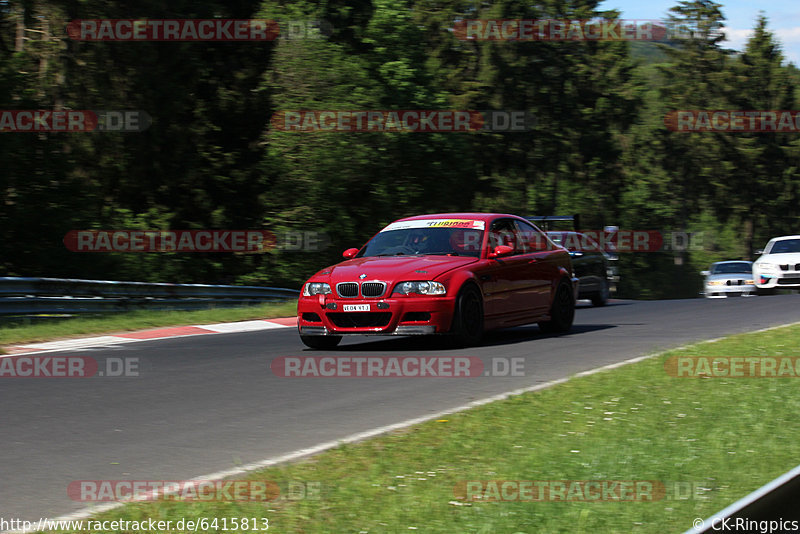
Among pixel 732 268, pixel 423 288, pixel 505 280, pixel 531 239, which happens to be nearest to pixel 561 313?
pixel 531 239

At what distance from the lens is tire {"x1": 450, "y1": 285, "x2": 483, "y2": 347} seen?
1120 centimetres

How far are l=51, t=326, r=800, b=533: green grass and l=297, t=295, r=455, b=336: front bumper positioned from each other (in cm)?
289

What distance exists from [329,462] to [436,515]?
1.21 metres

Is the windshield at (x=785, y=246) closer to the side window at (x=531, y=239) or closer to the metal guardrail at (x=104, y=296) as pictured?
the metal guardrail at (x=104, y=296)

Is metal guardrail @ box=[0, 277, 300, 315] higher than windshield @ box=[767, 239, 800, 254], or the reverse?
windshield @ box=[767, 239, 800, 254]

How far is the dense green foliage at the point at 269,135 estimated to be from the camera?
24.9m

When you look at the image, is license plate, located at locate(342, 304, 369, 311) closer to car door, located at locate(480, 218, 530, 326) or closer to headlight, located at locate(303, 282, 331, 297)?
headlight, located at locate(303, 282, 331, 297)

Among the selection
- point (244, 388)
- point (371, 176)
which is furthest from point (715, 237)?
point (244, 388)

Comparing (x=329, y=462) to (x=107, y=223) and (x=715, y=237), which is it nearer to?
(x=107, y=223)

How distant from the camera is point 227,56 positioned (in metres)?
34.3

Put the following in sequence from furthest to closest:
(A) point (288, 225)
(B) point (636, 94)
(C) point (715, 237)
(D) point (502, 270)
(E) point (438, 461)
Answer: (C) point (715, 237) → (B) point (636, 94) → (A) point (288, 225) → (D) point (502, 270) → (E) point (438, 461)

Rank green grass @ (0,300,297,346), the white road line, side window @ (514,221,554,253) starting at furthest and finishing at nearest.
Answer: green grass @ (0,300,297,346) → side window @ (514,221,554,253) → the white road line

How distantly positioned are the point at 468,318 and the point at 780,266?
1786 centimetres

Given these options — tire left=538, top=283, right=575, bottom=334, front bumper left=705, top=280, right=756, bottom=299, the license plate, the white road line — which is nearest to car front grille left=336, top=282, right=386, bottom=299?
the license plate
